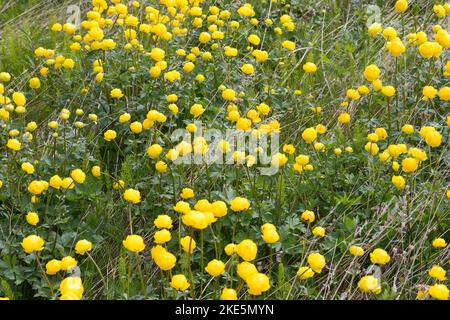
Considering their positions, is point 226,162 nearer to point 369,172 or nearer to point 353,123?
point 369,172

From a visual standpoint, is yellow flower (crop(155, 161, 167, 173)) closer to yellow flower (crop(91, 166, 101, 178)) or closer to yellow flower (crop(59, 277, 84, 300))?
yellow flower (crop(91, 166, 101, 178))

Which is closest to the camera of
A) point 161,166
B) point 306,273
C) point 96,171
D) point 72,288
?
point 72,288

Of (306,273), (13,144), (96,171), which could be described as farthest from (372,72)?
(13,144)

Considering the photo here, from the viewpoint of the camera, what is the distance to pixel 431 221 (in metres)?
2.91

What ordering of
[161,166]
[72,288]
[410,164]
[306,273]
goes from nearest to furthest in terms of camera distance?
[72,288] → [306,273] → [410,164] → [161,166]

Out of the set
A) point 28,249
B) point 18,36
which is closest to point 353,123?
point 28,249

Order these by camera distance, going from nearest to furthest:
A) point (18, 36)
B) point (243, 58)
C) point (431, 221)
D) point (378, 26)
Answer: point (431, 221)
point (378, 26)
point (243, 58)
point (18, 36)

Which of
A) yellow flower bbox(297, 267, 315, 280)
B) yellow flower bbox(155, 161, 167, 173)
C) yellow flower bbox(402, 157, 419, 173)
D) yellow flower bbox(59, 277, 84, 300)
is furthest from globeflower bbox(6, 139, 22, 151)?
yellow flower bbox(402, 157, 419, 173)

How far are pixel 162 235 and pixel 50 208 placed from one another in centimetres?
89

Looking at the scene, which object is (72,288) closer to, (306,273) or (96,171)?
(306,273)

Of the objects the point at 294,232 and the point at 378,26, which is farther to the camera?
the point at 378,26

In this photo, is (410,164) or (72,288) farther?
(410,164)

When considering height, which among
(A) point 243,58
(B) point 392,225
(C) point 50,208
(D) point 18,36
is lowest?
(B) point 392,225

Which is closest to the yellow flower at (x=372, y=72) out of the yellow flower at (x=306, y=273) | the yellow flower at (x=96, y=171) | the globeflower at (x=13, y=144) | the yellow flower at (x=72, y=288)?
the yellow flower at (x=306, y=273)
